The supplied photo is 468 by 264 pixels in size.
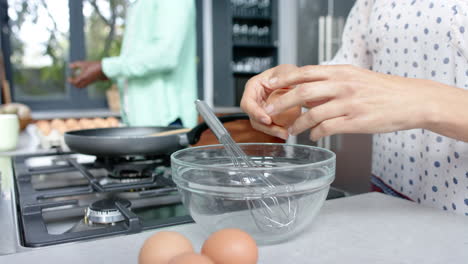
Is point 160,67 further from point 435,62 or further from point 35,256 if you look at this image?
point 35,256

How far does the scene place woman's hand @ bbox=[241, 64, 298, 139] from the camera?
0.60 metres

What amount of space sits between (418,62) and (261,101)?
14.9 inches

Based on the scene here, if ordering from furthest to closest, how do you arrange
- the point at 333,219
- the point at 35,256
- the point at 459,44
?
1. the point at 459,44
2. the point at 333,219
3. the point at 35,256

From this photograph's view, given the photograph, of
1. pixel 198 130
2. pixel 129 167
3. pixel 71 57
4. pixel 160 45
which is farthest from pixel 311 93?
pixel 71 57

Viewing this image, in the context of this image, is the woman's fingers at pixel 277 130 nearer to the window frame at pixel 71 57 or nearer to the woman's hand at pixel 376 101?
the woman's hand at pixel 376 101

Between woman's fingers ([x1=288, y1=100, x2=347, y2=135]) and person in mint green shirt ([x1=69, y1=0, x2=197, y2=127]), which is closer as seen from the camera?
woman's fingers ([x1=288, y1=100, x2=347, y2=135])

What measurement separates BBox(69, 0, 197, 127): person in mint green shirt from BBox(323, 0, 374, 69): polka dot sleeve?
65 centimetres

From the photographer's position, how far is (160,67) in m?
1.47

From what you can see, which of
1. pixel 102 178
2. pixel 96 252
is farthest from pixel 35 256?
pixel 102 178

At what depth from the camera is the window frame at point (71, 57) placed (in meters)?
3.40

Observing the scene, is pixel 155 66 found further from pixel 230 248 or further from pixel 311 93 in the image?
pixel 230 248

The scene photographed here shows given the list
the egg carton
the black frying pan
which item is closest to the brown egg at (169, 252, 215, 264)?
the black frying pan

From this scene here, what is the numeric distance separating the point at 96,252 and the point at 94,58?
3.43 m

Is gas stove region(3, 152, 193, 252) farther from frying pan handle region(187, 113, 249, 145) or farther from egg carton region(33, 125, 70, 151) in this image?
egg carton region(33, 125, 70, 151)
